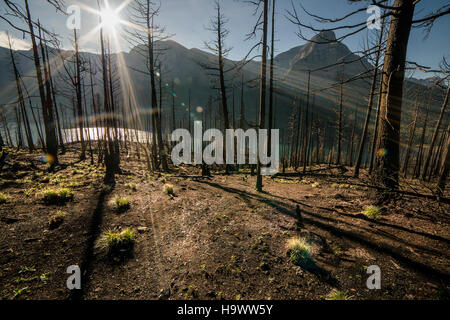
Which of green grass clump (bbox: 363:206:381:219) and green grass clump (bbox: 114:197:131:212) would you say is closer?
green grass clump (bbox: 363:206:381:219)

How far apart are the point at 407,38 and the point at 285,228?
19.8 ft

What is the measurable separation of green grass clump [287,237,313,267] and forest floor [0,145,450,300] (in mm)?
134

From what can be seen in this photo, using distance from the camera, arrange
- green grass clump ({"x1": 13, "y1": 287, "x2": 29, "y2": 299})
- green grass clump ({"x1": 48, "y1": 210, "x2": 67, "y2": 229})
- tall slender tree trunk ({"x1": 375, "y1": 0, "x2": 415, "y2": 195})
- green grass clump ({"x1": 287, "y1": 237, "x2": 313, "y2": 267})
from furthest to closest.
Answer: green grass clump ({"x1": 48, "y1": 210, "x2": 67, "y2": 229}), tall slender tree trunk ({"x1": 375, "y1": 0, "x2": 415, "y2": 195}), green grass clump ({"x1": 287, "y1": 237, "x2": 313, "y2": 267}), green grass clump ({"x1": 13, "y1": 287, "x2": 29, "y2": 299})

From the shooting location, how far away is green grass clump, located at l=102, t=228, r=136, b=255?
13.0 ft

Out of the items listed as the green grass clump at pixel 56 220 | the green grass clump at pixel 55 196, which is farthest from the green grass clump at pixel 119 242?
the green grass clump at pixel 55 196

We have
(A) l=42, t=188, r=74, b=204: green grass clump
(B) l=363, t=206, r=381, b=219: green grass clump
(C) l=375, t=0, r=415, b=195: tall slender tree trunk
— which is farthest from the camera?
(A) l=42, t=188, r=74, b=204: green grass clump

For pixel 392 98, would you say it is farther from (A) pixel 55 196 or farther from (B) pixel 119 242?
(A) pixel 55 196

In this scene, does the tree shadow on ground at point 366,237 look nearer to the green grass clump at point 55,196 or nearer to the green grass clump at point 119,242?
the green grass clump at point 119,242

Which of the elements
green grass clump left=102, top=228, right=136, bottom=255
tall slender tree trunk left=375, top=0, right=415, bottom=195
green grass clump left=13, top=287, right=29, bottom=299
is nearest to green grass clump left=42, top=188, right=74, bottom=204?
green grass clump left=102, top=228, right=136, bottom=255

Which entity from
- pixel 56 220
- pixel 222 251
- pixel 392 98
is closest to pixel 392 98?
pixel 392 98

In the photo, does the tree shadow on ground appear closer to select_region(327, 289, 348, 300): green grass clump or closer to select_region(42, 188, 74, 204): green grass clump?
select_region(327, 289, 348, 300): green grass clump

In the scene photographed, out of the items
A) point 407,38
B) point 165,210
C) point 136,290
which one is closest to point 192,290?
point 136,290

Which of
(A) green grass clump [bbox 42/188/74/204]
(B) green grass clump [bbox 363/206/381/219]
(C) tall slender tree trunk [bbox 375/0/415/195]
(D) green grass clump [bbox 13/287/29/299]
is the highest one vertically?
(C) tall slender tree trunk [bbox 375/0/415/195]
